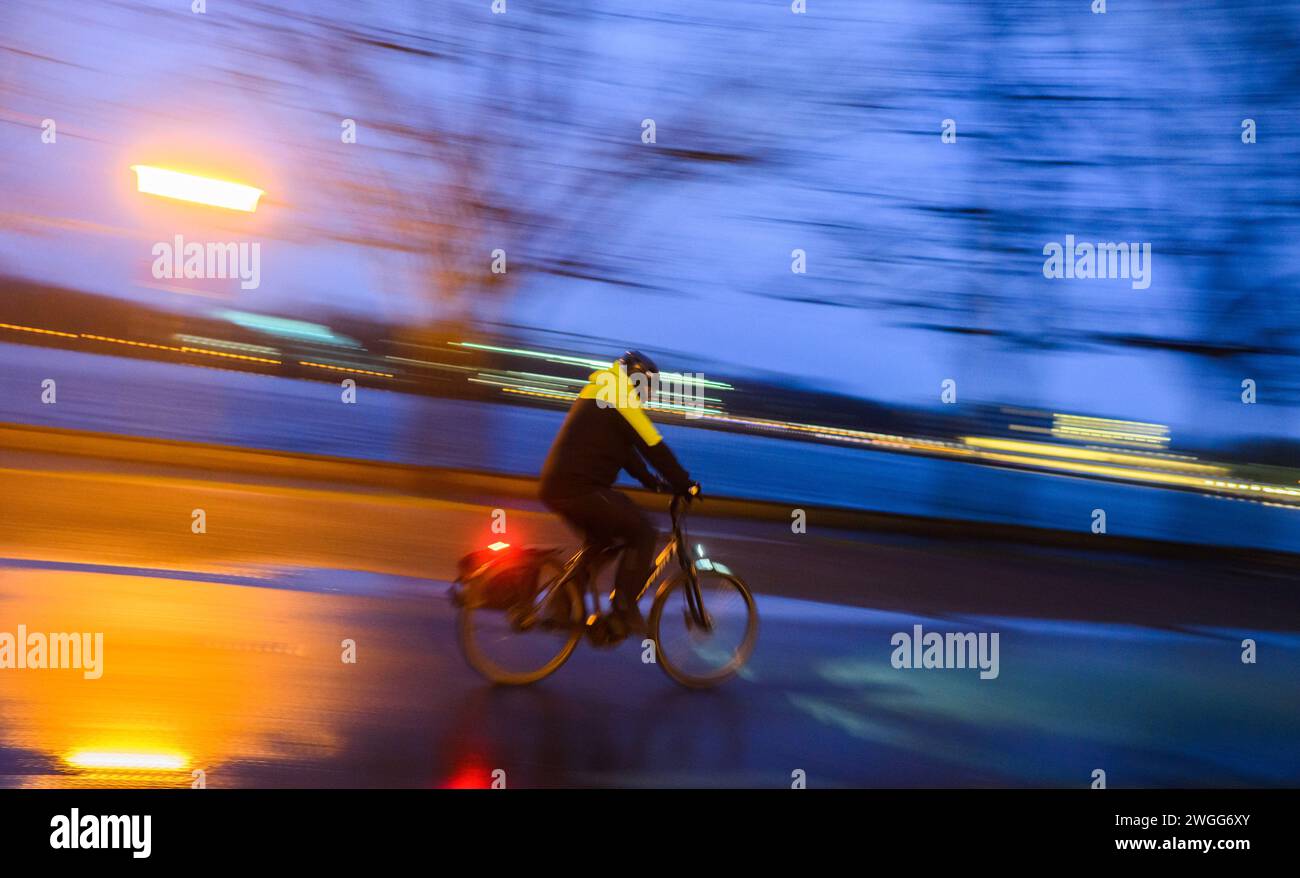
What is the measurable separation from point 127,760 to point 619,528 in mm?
2510

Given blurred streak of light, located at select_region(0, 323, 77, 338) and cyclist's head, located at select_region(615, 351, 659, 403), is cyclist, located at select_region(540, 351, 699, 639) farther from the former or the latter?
blurred streak of light, located at select_region(0, 323, 77, 338)

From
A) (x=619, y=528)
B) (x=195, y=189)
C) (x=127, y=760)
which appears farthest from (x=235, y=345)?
(x=619, y=528)

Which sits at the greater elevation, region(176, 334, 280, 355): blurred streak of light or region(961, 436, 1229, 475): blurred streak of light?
region(176, 334, 280, 355): blurred streak of light

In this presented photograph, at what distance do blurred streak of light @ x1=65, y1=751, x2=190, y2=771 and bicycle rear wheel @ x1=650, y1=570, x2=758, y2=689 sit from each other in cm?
237

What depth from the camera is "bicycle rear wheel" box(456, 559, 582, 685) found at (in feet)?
15.4

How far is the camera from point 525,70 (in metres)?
6.92

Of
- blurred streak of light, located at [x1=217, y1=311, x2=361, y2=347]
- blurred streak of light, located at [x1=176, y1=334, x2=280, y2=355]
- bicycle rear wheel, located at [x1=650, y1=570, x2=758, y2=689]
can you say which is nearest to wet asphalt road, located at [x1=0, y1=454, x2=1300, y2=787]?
bicycle rear wheel, located at [x1=650, y1=570, x2=758, y2=689]

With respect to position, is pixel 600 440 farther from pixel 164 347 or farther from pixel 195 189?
pixel 164 347

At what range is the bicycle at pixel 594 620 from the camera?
15.4 feet

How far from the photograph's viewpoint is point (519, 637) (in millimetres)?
4746

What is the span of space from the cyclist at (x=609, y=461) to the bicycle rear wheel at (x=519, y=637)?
25 cm

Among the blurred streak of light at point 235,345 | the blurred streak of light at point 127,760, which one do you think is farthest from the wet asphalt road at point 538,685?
the blurred streak of light at point 235,345

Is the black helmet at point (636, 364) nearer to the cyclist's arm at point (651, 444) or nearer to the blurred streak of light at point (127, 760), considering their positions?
the cyclist's arm at point (651, 444)
